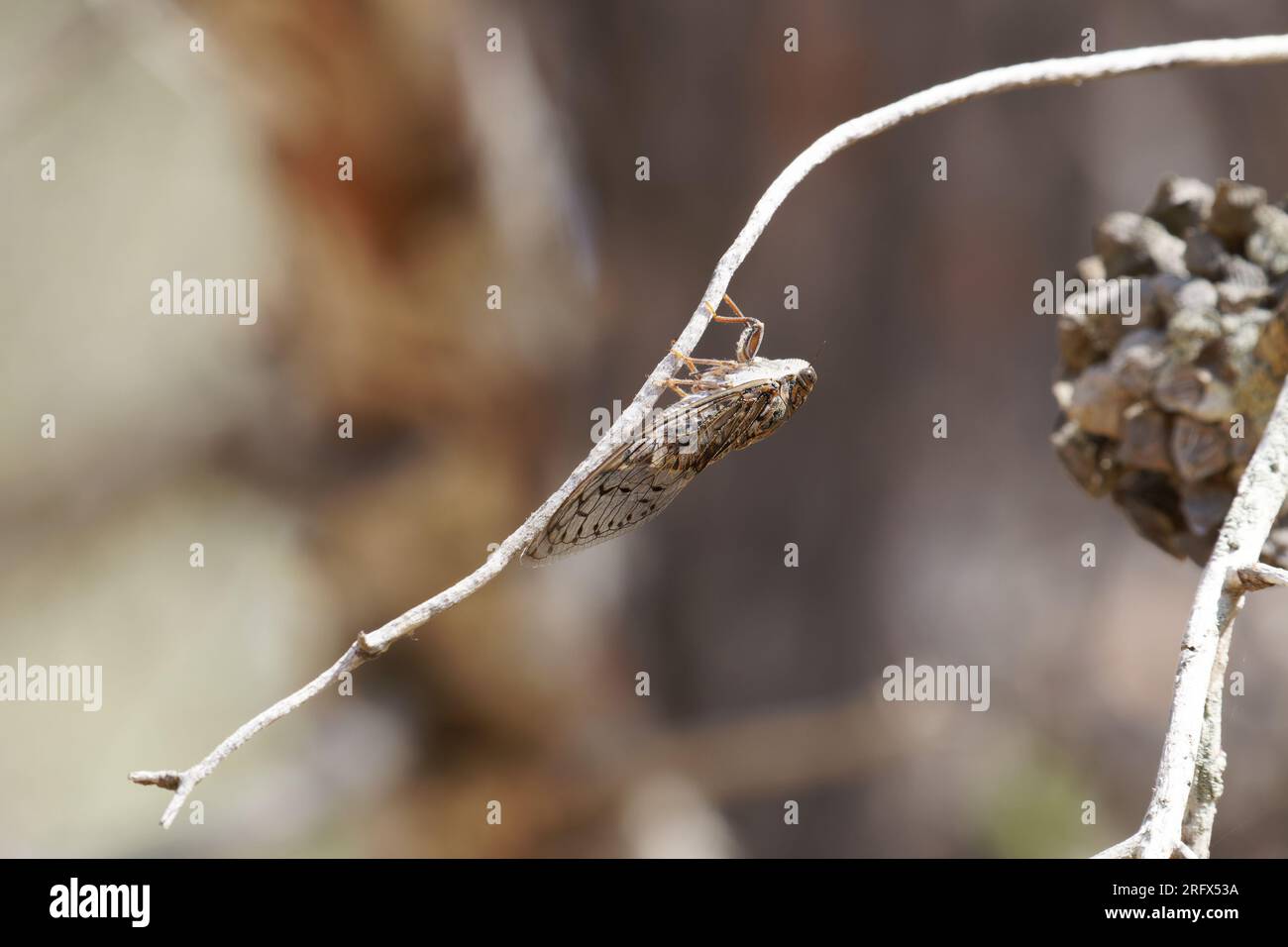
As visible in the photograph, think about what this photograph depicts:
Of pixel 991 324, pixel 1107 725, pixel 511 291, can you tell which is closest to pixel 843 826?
pixel 1107 725

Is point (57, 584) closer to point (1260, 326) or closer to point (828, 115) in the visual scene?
point (828, 115)

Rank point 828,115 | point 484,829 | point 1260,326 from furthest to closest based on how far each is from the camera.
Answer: point 484,829, point 828,115, point 1260,326

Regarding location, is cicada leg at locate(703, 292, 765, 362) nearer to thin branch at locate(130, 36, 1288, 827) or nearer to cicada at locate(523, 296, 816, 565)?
cicada at locate(523, 296, 816, 565)

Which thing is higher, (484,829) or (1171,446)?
(1171,446)

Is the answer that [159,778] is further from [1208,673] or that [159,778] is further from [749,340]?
[749,340]

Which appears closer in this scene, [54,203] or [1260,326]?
[1260,326]

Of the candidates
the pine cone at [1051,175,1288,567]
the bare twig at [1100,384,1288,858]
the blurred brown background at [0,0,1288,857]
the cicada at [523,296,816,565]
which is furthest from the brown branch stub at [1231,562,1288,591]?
the blurred brown background at [0,0,1288,857]

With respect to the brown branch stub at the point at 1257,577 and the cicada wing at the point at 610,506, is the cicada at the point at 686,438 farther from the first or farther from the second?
the brown branch stub at the point at 1257,577

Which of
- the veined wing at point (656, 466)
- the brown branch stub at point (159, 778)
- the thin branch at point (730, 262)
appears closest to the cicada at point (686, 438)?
the veined wing at point (656, 466)
